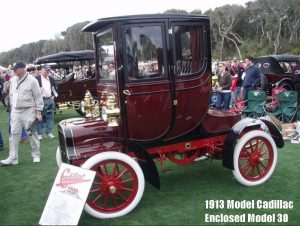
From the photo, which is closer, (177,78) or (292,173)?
(177,78)

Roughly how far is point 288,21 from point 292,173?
45051 mm

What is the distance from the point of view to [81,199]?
3.36 metres

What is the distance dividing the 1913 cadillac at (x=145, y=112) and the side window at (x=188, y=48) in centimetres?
1

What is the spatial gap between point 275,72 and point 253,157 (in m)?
8.86

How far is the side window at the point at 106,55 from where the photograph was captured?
4.11 m

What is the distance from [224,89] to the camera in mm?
10352

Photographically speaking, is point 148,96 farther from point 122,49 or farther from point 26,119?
point 26,119

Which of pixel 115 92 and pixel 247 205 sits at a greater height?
pixel 115 92

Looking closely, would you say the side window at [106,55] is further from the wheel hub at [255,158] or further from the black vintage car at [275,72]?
the black vintage car at [275,72]

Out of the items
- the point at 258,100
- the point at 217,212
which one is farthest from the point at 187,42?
the point at 258,100

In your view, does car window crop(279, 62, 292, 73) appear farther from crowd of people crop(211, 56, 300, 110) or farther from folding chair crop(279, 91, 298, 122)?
folding chair crop(279, 91, 298, 122)

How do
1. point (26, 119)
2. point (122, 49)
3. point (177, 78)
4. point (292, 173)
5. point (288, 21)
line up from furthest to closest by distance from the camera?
point (288, 21) → point (26, 119) → point (292, 173) → point (177, 78) → point (122, 49)

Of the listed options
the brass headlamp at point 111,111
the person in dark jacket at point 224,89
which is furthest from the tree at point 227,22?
the brass headlamp at point 111,111

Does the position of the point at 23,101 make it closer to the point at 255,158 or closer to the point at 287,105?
the point at 255,158
